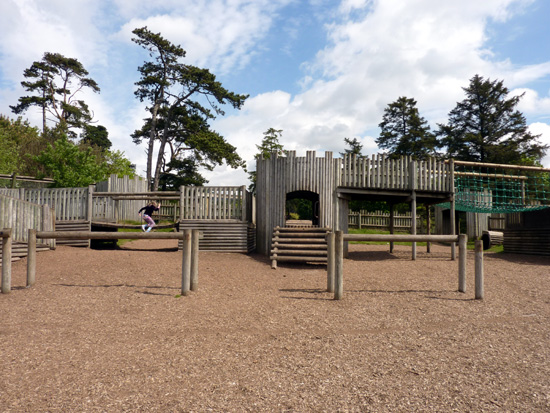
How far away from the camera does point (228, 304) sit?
6.21 m

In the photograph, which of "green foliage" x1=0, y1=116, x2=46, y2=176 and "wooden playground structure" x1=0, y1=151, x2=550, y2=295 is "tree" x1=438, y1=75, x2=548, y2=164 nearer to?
"wooden playground structure" x1=0, y1=151, x2=550, y2=295

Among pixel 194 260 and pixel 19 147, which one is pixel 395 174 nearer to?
pixel 194 260

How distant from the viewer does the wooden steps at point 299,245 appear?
10.6 m

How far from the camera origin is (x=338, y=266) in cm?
674

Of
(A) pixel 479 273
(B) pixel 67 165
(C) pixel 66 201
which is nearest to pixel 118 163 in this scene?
(B) pixel 67 165

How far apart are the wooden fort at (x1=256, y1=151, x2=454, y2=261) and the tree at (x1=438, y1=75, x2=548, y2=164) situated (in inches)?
1039

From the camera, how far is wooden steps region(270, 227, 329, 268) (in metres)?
10.6

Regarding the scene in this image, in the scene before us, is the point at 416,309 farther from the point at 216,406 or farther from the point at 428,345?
the point at 216,406

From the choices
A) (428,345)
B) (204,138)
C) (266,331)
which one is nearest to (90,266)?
(266,331)

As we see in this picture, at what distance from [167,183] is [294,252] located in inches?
928

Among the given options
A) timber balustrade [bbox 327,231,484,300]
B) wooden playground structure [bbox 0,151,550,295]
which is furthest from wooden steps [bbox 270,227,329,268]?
timber balustrade [bbox 327,231,484,300]

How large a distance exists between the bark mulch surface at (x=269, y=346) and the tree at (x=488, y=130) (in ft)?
105

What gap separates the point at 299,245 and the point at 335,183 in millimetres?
2912

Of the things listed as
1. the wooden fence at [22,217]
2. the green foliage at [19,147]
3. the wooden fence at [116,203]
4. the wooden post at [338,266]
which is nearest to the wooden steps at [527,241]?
the wooden post at [338,266]
